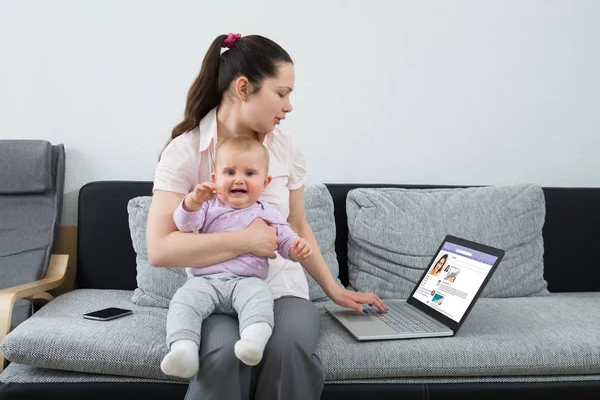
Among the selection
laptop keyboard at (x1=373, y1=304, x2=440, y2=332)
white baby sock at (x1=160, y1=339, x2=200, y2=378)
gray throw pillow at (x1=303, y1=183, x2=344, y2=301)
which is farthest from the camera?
gray throw pillow at (x1=303, y1=183, x2=344, y2=301)

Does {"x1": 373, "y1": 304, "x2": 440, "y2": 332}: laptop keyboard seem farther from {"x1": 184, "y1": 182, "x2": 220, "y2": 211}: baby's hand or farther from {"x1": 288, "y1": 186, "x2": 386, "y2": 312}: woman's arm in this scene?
{"x1": 184, "y1": 182, "x2": 220, "y2": 211}: baby's hand

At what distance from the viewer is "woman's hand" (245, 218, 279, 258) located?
52.8 inches

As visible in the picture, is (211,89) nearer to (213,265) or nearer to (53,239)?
(213,265)

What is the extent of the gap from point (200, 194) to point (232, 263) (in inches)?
9.0

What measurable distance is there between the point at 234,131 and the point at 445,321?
0.80m

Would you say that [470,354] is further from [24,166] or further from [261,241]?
[24,166]

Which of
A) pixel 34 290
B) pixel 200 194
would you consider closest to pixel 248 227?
pixel 200 194

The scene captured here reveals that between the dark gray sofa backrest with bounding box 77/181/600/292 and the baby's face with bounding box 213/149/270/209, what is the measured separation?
850 millimetres

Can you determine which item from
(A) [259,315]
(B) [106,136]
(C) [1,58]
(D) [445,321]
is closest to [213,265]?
(A) [259,315]

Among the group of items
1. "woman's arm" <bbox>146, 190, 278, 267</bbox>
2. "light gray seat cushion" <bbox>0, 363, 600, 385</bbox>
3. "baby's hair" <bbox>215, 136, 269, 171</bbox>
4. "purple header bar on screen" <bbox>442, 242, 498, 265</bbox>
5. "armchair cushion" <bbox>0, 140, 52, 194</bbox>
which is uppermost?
"baby's hair" <bbox>215, 136, 269, 171</bbox>

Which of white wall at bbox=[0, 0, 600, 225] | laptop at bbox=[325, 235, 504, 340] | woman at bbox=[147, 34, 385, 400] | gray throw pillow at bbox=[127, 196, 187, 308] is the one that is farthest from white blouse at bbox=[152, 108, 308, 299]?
white wall at bbox=[0, 0, 600, 225]

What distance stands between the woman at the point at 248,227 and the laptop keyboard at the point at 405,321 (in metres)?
0.05

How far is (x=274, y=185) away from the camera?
156 cm

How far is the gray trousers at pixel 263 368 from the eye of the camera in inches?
47.2
